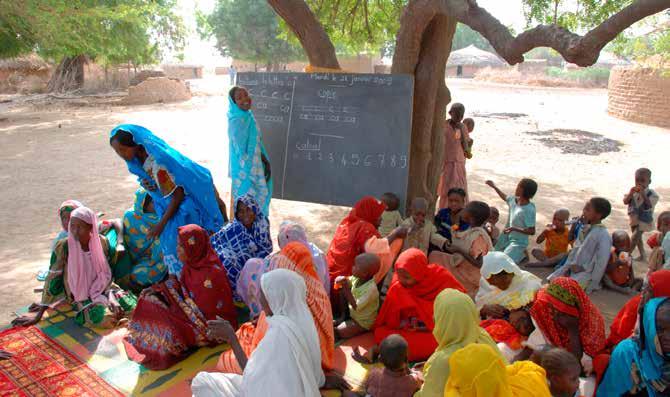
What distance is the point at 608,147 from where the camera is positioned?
12906mm

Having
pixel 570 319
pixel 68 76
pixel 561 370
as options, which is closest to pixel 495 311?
pixel 570 319

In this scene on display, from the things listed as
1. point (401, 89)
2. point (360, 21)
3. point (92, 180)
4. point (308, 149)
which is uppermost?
point (360, 21)

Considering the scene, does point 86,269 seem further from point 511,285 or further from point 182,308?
point 511,285

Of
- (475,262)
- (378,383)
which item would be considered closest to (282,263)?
(378,383)

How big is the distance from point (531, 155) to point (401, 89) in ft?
24.2

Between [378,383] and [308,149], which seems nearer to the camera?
[378,383]

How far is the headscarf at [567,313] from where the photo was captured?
9.95ft

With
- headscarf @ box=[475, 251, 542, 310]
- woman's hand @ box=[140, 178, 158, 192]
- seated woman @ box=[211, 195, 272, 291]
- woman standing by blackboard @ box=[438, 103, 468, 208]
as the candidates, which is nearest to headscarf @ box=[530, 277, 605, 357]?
headscarf @ box=[475, 251, 542, 310]

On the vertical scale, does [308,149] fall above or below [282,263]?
above

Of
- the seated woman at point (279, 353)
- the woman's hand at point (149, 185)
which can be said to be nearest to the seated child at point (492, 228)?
the seated woman at point (279, 353)

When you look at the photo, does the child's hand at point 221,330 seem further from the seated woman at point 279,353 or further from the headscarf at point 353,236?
the headscarf at point 353,236

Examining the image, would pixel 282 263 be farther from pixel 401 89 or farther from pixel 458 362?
pixel 401 89

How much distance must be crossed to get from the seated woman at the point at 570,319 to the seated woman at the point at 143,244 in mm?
3505

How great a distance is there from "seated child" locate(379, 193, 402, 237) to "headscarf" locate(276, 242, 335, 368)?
2046mm
